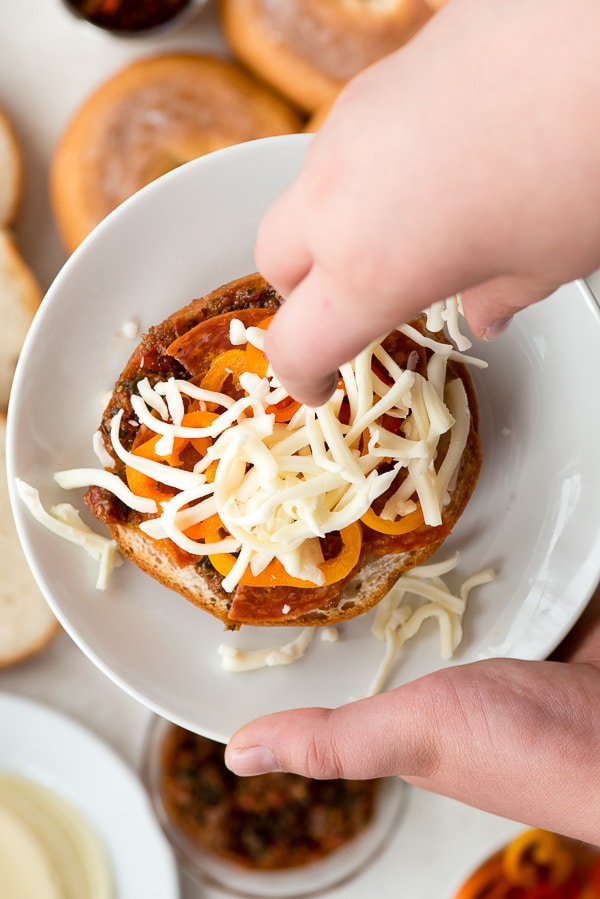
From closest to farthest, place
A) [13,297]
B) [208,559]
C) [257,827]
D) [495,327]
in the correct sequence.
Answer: [495,327] < [208,559] < [13,297] < [257,827]

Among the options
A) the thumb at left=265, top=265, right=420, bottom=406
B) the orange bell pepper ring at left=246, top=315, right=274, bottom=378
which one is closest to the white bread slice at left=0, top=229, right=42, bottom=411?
the orange bell pepper ring at left=246, top=315, right=274, bottom=378

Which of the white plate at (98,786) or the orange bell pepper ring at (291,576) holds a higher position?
the orange bell pepper ring at (291,576)

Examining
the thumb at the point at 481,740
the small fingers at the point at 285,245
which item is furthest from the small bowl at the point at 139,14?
the thumb at the point at 481,740

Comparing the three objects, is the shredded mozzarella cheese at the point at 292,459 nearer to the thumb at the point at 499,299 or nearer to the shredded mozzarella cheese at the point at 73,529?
the shredded mozzarella cheese at the point at 73,529

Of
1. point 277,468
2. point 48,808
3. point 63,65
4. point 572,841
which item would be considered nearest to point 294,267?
point 277,468

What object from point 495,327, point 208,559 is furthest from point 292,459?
point 495,327

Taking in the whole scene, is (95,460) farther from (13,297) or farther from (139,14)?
(139,14)
